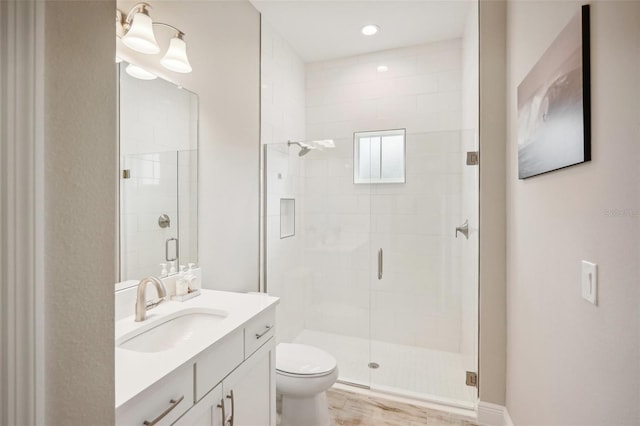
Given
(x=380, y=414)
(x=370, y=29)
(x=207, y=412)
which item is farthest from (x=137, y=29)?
(x=380, y=414)

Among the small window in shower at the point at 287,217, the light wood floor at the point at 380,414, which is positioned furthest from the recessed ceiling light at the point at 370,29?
the light wood floor at the point at 380,414

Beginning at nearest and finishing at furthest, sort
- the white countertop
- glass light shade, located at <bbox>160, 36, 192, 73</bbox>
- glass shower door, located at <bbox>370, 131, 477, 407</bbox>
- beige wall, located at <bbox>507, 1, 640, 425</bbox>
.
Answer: beige wall, located at <bbox>507, 1, 640, 425</bbox> → the white countertop → glass light shade, located at <bbox>160, 36, 192, 73</bbox> → glass shower door, located at <bbox>370, 131, 477, 407</bbox>

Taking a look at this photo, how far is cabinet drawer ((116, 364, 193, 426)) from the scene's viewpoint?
80 centimetres

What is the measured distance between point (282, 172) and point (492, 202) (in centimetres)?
154

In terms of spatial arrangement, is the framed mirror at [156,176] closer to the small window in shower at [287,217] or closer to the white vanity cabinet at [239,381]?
the white vanity cabinet at [239,381]

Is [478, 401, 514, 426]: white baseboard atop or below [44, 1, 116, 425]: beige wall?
below

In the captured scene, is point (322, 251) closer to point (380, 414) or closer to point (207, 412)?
point (380, 414)

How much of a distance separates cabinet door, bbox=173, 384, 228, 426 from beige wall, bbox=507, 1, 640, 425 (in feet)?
3.71

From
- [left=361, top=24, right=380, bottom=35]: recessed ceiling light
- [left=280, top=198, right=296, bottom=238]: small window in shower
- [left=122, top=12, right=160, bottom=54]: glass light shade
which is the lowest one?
[left=280, top=198, right=296, bottom=238]: small window in shower

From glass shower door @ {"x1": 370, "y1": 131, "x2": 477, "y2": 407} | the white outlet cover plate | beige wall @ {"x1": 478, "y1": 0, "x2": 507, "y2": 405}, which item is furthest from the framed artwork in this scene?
glass shower door @ {"x1": 370, "y1": 131, "x2": 477, "y2": 407}

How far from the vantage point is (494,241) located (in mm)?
1868

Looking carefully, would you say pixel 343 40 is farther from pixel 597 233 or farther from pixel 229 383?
pixel 229 383

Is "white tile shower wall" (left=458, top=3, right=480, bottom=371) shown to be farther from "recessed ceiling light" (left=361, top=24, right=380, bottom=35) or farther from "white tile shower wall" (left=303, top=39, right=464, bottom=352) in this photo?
"recessed ceiling light" (left=361, top=24, right=380, bottom=35)

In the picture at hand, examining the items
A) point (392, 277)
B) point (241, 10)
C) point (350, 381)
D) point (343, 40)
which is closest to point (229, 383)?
point (350, 381)
